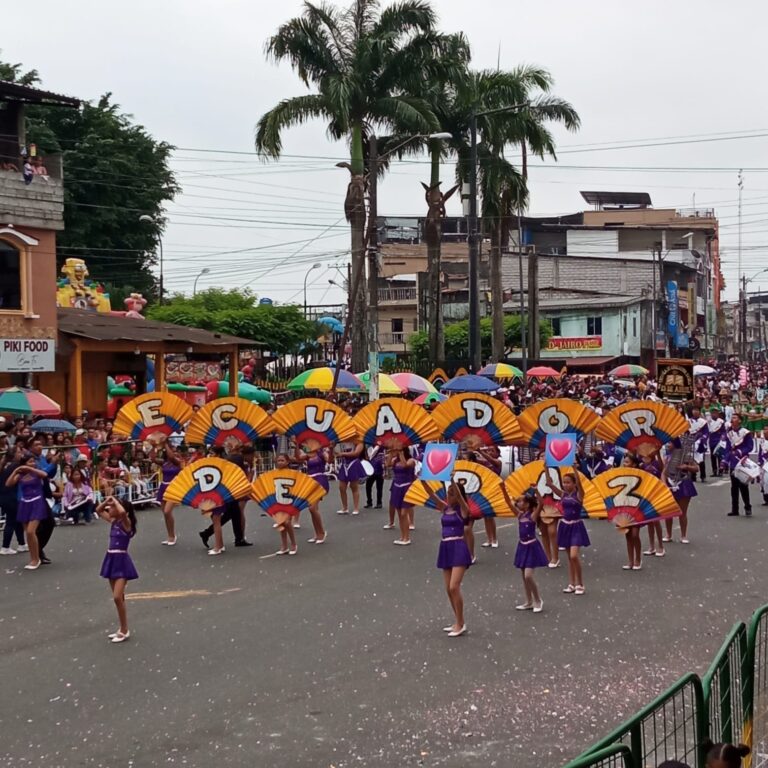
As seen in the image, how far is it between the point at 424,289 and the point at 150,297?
1814cm

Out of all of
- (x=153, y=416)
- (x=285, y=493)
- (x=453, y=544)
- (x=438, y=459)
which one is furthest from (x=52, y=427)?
(x=453, y=544)

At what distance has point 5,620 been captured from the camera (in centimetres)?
1131

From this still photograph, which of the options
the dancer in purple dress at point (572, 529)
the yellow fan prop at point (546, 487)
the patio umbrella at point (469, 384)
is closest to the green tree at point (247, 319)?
the patio umbrella at point (469, 384)

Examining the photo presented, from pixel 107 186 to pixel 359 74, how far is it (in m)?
19.8

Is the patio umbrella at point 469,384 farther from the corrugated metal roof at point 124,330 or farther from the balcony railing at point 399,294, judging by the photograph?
the balcony railing at point 399,294

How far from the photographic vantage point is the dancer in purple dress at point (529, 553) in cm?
1134

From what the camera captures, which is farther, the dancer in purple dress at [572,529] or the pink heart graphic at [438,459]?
the dancer in purple dress at [572,529]

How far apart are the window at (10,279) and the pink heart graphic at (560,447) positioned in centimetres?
1678

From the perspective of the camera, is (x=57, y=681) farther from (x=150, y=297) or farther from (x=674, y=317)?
(x=674, y=317)

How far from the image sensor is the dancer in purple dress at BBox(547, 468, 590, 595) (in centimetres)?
1227

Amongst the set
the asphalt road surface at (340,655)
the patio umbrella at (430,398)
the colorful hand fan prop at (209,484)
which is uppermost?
the patio umbrella at (430,398)

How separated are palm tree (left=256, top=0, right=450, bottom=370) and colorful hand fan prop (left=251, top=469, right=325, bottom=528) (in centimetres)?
1578

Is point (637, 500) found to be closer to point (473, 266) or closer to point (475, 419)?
point (475, 419)

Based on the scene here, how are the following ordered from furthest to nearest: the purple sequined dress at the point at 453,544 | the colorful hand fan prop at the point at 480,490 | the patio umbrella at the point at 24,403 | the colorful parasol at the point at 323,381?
1. the colorful parasol at the point at 323,381
2. the patio umbrella at the point at 24,403
3. the colorful hand fan prop at the point at 480,490
4. the purple sequined dress at the point at 453,544
